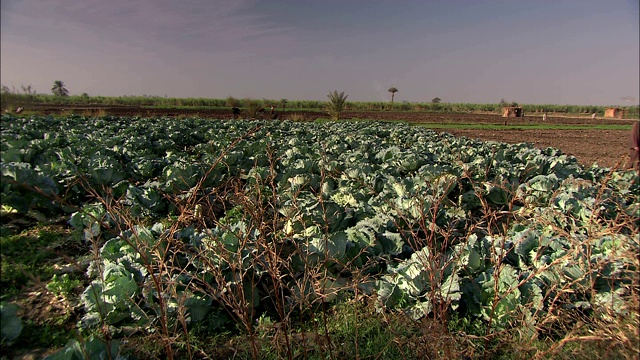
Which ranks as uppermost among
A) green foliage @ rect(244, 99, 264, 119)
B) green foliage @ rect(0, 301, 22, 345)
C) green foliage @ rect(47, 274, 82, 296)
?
green foliage @ rect(244, 99, 264, 119)

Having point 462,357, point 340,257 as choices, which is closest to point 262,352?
point 340,257

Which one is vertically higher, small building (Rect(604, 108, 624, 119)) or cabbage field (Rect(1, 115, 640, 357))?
small building (Rect(604, 108, 624, 119))

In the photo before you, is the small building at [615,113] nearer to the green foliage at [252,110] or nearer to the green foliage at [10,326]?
the green foliage at [252,110]

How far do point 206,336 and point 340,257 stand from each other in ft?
5.16

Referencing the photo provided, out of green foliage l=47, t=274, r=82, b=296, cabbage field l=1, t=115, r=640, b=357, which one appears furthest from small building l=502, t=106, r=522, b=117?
green foliage l=47, t=274, r=82, b=296

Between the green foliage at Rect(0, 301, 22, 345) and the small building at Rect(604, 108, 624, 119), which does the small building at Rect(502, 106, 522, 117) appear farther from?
the green foliage at Rect(0, 301, 22, 345)

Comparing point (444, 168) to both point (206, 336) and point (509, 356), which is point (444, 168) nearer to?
point (509, 356)

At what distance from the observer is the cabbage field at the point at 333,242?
7.88ft

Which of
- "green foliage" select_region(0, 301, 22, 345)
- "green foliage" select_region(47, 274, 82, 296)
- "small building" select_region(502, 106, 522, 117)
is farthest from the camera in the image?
"small building" select_region(502, 106, 522, 117)

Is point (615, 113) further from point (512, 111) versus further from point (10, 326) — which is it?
point (10, 326)

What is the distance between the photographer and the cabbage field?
2402 mm

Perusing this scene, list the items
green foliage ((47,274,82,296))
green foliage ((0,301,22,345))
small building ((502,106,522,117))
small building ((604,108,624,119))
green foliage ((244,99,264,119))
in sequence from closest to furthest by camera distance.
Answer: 1. green foliage ((0,301,22,345))
2. green foliage ((47,274,82,296))
3. green foliage ((244,99,264,119))
4. small building ((502,106,522,117))
5. small building ((604,108,624,119))

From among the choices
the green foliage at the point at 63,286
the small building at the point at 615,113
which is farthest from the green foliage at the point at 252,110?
the small building at the point at 615,113

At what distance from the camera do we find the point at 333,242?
160 inches
